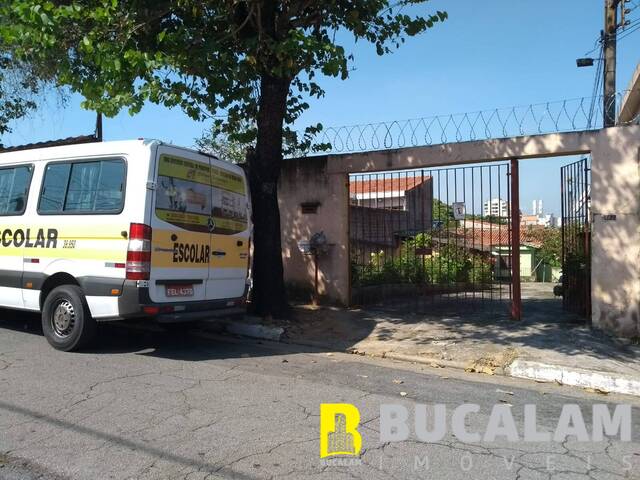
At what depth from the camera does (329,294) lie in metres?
9.98

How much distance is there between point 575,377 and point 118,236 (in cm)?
524

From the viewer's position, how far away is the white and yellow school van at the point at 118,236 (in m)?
6.15

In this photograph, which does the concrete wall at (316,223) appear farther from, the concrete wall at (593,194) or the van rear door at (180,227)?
the van rear door at (180,227)

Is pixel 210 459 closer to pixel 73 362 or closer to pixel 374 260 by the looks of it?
pixel 73 362

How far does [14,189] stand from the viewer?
741 centimetres

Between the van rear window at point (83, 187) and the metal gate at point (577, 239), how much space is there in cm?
651

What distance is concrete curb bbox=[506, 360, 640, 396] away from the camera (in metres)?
5.65

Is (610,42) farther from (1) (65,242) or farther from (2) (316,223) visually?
(1) (65,242)

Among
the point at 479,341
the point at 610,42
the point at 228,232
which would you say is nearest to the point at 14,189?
the point at 228,232

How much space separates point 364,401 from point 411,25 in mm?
5991

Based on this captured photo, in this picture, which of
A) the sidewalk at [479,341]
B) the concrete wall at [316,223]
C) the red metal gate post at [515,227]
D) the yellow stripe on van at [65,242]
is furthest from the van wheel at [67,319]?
the red metal gate post at [515,227]

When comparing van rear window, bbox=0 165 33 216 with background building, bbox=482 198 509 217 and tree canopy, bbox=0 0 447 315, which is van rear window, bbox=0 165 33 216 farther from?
background building, bbox=482 198 509 217

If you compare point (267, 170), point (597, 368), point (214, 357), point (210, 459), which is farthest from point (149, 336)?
point (597, 368)

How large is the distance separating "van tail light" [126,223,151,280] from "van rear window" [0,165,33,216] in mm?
2180
